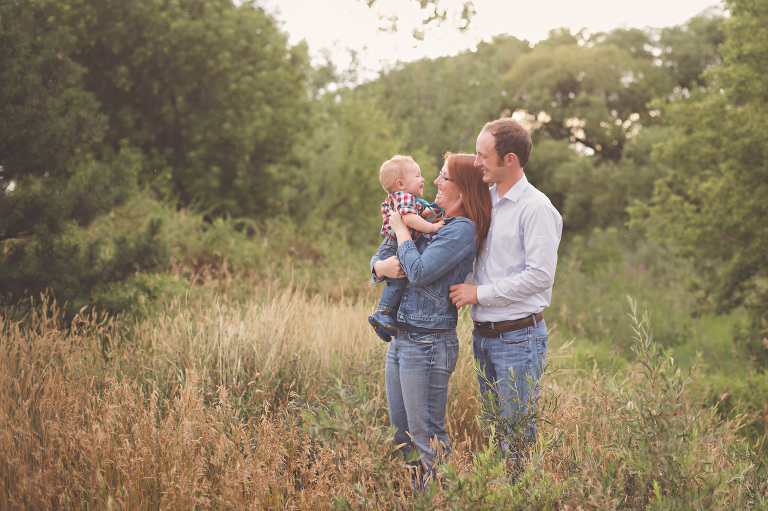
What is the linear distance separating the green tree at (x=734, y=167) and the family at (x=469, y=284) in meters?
7.66

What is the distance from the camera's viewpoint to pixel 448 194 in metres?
3.11

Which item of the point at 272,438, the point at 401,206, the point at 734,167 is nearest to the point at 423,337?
the point at 401,206

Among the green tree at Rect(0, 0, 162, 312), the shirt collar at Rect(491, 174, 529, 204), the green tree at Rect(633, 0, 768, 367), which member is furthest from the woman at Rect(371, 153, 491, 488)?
the green tree at Rect(633, 0, 768, 367)

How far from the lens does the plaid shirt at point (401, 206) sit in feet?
10.3

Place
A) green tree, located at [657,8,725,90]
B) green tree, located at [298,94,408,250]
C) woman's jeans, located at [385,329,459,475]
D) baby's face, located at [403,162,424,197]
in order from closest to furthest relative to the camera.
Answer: woman's jeans, located at [385,329,459,475]
baby's face, located at [403,162,424,197]
green tree, located at [298,94,408,250]
green tree, located at [657,8,725,90]

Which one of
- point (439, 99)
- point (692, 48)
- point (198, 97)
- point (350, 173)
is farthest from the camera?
point (692, 48)

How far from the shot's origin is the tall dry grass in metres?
2.42

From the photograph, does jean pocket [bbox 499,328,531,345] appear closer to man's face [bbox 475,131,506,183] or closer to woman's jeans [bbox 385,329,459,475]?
woman's jeans [bbox 385,329,459,475]

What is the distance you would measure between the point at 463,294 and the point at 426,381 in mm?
496

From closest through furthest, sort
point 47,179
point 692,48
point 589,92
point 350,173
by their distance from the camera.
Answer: point 47,179 < point 350,173 < point 692,48 < point 589,92

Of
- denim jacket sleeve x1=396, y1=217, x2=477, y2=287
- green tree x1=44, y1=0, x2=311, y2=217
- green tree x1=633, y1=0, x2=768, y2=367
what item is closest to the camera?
denim jacket sleeve x1=396, y1=217, x2=477, y2=287

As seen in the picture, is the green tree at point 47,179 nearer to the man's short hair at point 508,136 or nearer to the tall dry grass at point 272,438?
the tall dry grass at point 272,438

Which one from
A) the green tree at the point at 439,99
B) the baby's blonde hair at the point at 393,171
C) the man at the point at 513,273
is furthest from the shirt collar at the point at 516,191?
the green tree at the point at 439,99

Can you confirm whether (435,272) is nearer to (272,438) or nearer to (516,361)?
(516,361)
